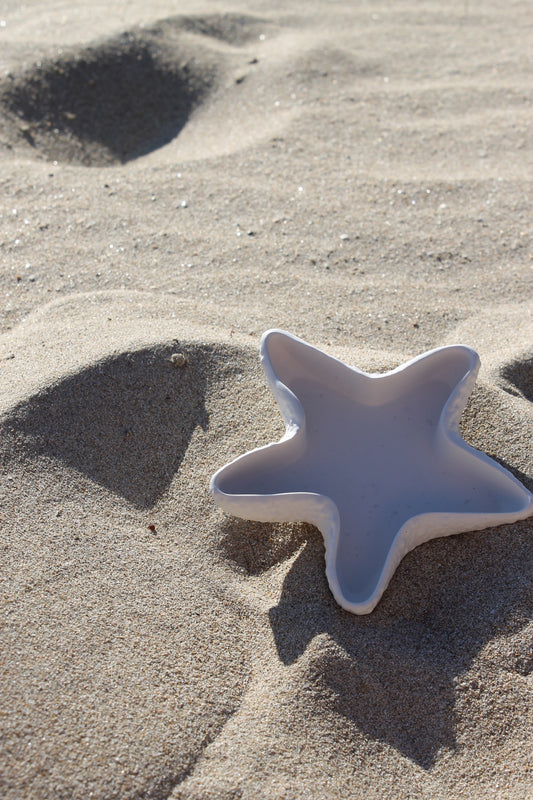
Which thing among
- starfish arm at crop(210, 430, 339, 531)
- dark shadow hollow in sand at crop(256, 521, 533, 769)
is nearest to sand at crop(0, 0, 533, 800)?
dark shadow hollow in sand at crop(256, 521, 533, 769)

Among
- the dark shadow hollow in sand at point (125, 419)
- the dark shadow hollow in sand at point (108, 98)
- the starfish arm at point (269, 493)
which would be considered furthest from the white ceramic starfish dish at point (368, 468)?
the dark shadow hollow in sand at point (108, 98)

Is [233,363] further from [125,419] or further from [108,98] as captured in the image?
[108,98]

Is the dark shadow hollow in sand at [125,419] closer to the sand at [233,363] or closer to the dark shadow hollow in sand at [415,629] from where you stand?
the sand at [233,363]

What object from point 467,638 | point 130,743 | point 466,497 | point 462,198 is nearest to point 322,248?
point 462,198

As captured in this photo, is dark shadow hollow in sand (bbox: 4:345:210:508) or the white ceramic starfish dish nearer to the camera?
the white ceramic starfish dish

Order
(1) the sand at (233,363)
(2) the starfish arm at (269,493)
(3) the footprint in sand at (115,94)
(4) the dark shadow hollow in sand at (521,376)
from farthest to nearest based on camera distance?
(3) the footprint in sand at (115,94) → (4) the dark shadow hollow in sand at (521,376) → (2) the starfish arm at (269,493) → (1) the sand at (233,363)

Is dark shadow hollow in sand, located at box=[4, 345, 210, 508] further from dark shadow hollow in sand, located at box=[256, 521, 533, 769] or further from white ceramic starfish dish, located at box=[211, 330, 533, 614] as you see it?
dark shadow hollow in sand, located at box=[256, 521, 533, 769]
